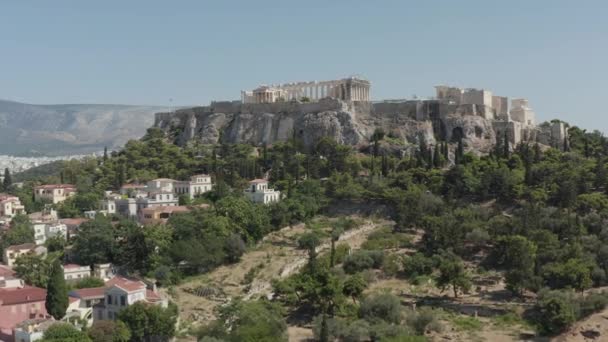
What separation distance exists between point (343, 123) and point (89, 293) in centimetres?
4063

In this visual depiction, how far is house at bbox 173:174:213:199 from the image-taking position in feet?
194

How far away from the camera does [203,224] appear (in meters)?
46.8

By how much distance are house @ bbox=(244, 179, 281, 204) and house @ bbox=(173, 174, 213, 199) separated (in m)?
4.16

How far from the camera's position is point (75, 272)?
135 ft

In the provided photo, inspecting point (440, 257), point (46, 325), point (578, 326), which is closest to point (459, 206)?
point (440, 257)

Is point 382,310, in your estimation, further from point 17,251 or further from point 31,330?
point 17,251

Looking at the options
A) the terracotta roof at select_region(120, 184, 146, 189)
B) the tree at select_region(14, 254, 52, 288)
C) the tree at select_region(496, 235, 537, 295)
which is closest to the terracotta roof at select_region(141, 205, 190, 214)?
the terracotta roof at select_region(120, 184, 146, 189)

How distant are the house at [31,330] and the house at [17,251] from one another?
14.2 metres

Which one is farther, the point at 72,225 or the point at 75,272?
the point at 72,225

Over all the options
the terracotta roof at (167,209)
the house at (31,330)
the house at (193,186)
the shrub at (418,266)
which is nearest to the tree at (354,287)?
the shrub at (418,266)

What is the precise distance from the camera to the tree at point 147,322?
31203 millimetres

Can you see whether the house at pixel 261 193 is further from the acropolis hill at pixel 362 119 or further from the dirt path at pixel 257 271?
the acropolis hill at pixel 362 119

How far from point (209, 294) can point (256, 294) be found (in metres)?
2.66

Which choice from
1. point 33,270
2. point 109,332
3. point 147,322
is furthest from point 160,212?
point 109,332
